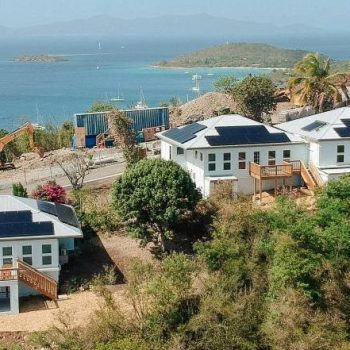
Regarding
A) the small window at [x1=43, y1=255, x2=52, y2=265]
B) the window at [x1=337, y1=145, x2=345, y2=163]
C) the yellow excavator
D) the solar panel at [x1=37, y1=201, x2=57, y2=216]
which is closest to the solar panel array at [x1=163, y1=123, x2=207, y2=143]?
the window at [x1=337, y1=145, x2=345, y2=163]

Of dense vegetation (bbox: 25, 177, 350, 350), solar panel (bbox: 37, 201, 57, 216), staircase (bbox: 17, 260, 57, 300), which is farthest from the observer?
solar panel (bbox: 37, 201, 57, 216)

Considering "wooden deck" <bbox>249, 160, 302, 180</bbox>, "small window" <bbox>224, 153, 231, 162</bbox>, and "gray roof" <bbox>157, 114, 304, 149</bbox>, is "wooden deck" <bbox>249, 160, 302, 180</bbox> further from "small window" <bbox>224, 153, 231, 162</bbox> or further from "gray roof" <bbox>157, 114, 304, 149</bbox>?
"gray roof" <bbox>157, 114, 304, 149</bbox>

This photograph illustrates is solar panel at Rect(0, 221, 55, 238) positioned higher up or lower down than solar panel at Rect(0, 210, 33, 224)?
lower down

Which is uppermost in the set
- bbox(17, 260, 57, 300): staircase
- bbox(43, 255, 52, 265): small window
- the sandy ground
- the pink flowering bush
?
the pink flowering bush

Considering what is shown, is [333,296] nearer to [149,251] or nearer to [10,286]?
[149,251]

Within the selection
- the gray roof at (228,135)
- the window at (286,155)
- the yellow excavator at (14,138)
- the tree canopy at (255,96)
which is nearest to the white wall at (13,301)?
the gray roof at (228,135)

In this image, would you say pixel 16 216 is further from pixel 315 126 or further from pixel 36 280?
pixel 315 126

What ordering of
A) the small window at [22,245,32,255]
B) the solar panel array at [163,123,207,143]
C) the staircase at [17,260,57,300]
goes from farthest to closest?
the solar panel array at [163,123,207,143] < the small window at [22,245,32,255] < the staircase at [17,260,57,300]
